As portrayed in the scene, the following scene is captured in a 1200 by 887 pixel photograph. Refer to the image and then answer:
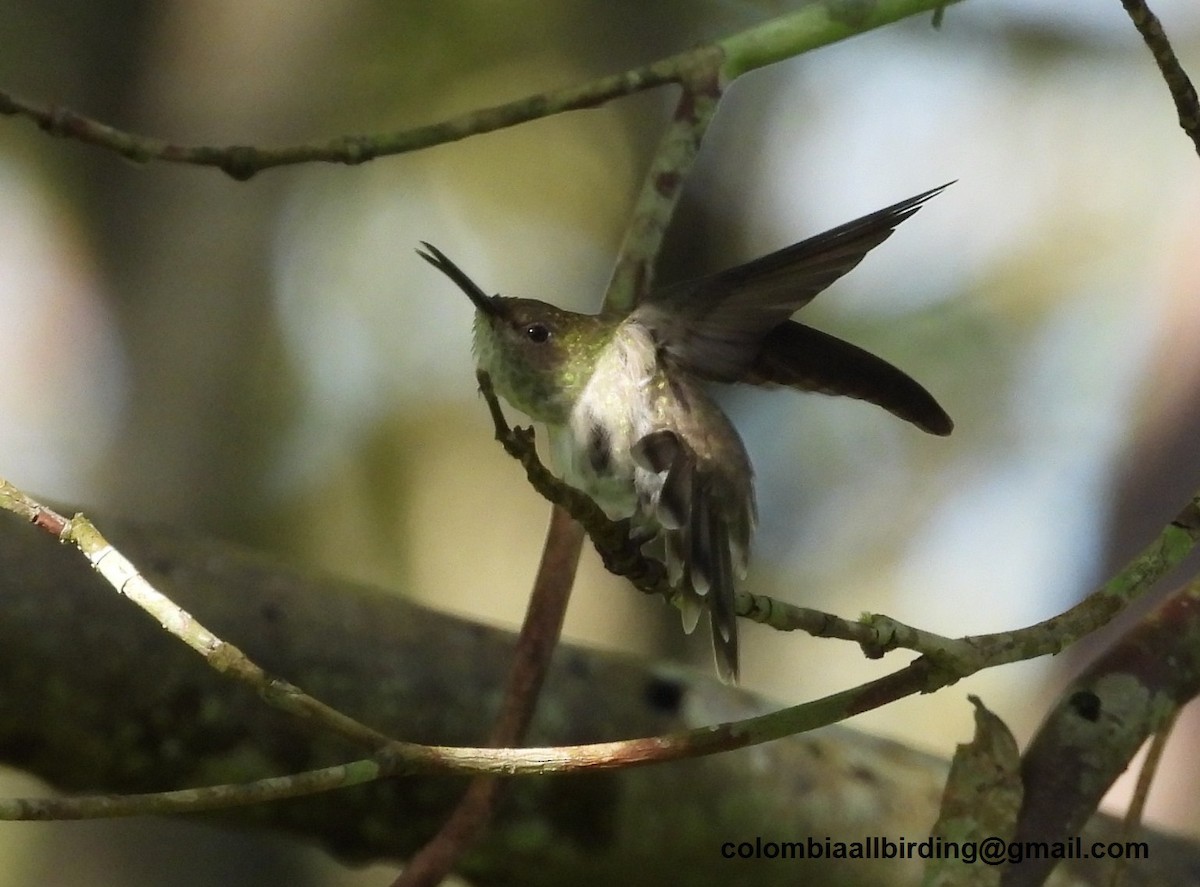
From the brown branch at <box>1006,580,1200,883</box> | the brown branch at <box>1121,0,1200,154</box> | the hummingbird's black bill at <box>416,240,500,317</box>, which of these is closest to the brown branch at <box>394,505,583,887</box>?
the hummingbird's black bill at <box>416,240,500,317</box>

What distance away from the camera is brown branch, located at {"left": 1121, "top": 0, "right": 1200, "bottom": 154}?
134 cm

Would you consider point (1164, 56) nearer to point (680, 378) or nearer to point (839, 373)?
point (839, 373)

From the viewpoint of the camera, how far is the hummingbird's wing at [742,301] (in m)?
1.54

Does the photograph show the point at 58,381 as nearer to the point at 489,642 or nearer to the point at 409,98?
the point at 409,98

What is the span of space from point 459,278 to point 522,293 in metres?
3.56

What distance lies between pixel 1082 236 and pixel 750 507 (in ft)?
15.7

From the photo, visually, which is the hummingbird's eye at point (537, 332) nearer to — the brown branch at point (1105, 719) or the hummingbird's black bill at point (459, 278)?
the hummingbird's black bill at point (459, 278)

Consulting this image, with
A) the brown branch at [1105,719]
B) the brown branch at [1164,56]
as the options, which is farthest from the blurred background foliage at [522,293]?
the brown branch at [1164,56]

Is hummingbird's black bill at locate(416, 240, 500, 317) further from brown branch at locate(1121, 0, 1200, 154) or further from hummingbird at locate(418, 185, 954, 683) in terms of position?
brown branch at locate(1121, 0, 1200, 154)

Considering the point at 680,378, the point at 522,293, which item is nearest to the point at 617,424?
the point at 680,378

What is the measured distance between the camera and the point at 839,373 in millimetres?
1731

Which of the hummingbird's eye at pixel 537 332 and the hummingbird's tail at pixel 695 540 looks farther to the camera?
the hummingbird's eye at pixel 537 332

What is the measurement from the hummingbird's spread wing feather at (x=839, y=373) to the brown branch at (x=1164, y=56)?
0.48 metres

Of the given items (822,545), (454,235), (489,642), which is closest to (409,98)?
(454,235)
